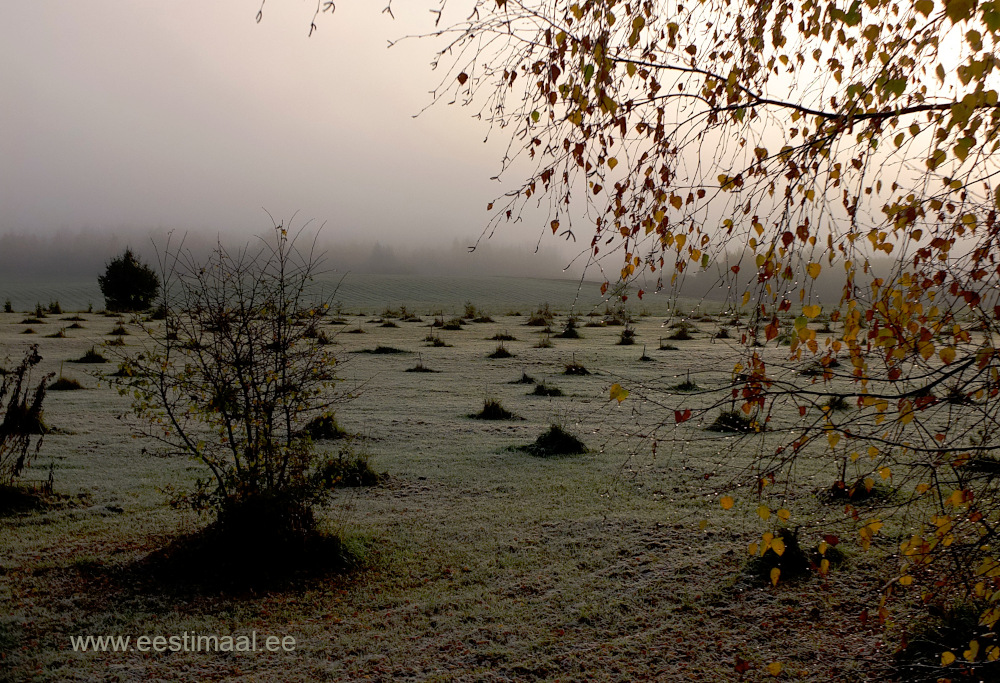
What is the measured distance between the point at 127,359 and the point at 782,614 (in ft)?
15.5

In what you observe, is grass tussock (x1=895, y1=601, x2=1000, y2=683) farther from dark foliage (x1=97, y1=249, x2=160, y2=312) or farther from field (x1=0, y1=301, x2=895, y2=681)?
dark foliage (x1=97, y1=249, x2=160, y2=312)

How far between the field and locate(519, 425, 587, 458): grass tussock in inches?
10.8

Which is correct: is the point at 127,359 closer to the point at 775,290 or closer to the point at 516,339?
the point at 775,290

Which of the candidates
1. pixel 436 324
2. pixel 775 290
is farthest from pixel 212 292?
pixel 436 324

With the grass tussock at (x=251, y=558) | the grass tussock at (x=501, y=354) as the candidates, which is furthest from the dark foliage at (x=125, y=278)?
the grass tussock at (x=251, y=558)

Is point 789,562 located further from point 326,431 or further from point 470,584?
point 326,431

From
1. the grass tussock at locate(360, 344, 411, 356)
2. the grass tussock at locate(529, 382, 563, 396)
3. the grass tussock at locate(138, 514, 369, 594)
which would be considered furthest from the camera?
the grass tussock at locate(360, 344, 411, 356)

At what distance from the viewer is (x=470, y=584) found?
4.79m

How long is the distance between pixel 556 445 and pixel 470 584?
3730 millimetres

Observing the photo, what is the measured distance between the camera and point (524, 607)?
444 centimetres

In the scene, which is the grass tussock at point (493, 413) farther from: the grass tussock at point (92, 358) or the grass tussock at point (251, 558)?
the grass tussock at point (92, 358)

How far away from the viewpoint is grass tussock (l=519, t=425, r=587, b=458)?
→ 8.27 m

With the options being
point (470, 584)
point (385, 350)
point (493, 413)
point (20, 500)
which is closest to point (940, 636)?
point (470, 584)

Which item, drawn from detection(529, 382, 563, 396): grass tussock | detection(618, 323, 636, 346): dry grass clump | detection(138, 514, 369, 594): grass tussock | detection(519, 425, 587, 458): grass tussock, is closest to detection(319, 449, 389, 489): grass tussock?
detection(138, 514, 369, 594): grass tussock
